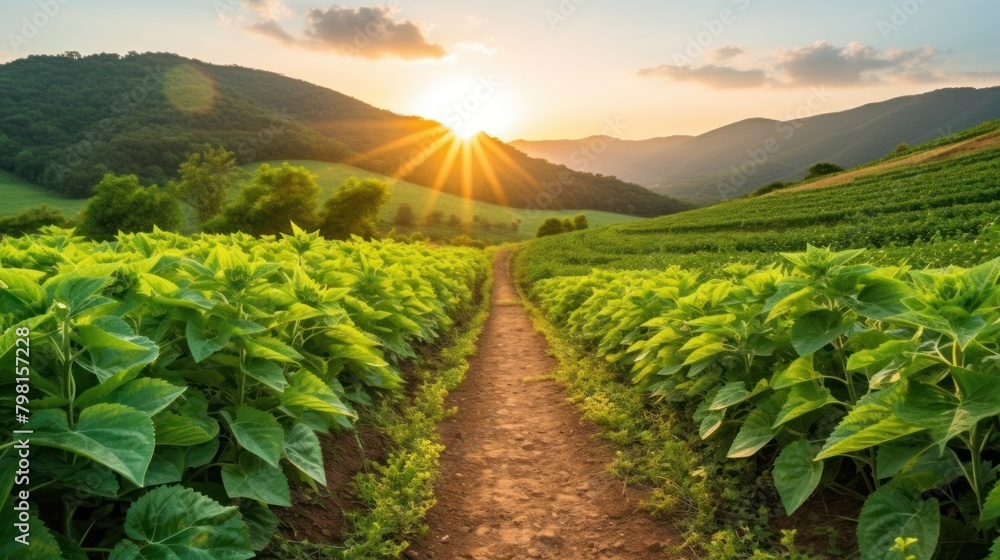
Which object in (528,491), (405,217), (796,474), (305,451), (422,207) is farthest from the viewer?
(422,207)

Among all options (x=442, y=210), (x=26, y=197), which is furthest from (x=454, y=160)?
(x=26, y=197)

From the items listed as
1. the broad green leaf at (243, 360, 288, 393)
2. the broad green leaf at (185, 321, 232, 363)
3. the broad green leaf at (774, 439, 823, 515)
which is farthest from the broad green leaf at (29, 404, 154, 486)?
the broad green leaf at (774, 439, 823, 515)

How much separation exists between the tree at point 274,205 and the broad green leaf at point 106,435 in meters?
59.3

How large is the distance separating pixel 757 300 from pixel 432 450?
3.45 m

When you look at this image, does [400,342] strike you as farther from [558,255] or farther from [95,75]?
[95,75]

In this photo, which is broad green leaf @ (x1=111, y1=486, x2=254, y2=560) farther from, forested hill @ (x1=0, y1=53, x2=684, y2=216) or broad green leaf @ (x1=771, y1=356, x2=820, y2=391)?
forested hill @ (x1=0, y1=53, x2=684, y2=216)

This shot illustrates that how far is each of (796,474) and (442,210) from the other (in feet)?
299

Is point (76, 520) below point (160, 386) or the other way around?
below

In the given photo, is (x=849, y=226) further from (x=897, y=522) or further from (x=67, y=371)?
(x=67, y=371)

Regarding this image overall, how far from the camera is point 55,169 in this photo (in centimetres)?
7169

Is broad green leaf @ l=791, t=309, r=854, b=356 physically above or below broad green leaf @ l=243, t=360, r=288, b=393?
below

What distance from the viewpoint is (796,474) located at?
3.39m

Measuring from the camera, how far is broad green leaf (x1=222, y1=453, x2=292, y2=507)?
272 centimetres

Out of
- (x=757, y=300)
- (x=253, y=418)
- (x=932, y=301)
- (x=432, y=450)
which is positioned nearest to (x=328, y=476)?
(x=432, y=450)
